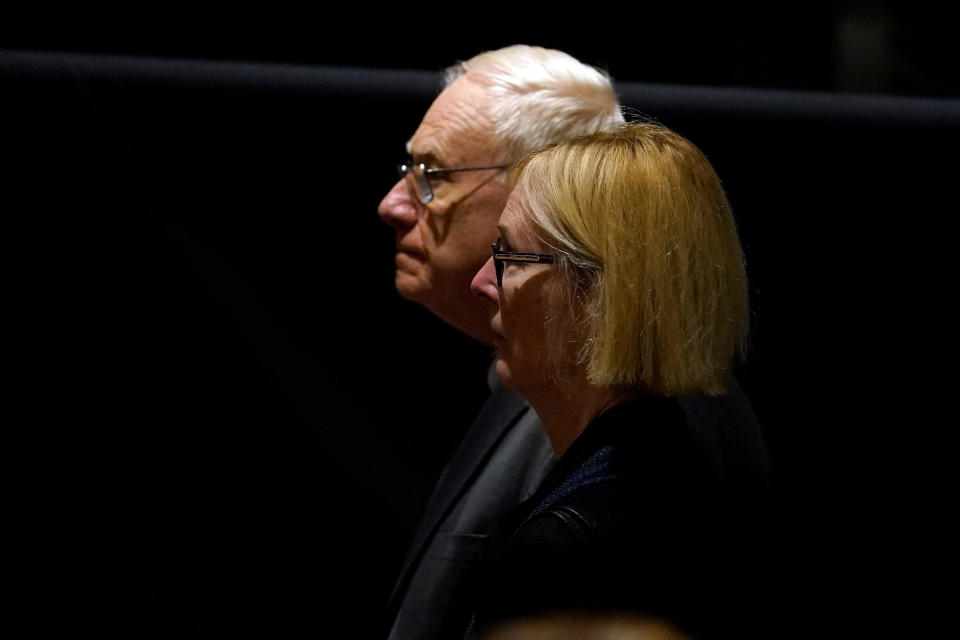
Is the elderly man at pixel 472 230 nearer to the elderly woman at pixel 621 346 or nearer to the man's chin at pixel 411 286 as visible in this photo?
the man's chin at pixel 411 286

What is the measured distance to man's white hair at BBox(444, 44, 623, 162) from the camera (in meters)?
1.39

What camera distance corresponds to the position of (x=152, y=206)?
76.4 inches

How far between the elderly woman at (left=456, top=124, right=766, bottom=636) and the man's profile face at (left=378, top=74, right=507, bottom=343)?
15.2 inches

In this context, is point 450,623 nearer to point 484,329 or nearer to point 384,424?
point 484,329

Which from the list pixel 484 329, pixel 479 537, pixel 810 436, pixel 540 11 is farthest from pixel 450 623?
pixel 540 11

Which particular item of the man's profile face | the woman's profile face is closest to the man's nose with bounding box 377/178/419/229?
the man's profile face

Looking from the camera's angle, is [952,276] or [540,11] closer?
[952,276]

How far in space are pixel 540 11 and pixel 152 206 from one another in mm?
792

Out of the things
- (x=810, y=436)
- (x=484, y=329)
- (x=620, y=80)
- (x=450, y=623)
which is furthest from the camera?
(x=620, y=80)

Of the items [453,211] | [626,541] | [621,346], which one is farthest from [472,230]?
[626,541]

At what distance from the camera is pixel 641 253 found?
0.94 meters

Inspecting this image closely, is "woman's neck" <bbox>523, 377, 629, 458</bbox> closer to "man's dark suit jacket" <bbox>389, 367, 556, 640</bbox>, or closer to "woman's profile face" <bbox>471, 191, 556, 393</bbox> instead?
"woman's profile face" <bbox>471, 191, 556, 393</bbox>

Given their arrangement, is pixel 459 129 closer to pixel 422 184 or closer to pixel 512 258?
pixel 422 184

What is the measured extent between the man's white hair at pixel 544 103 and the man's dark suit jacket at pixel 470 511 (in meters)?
0.35
